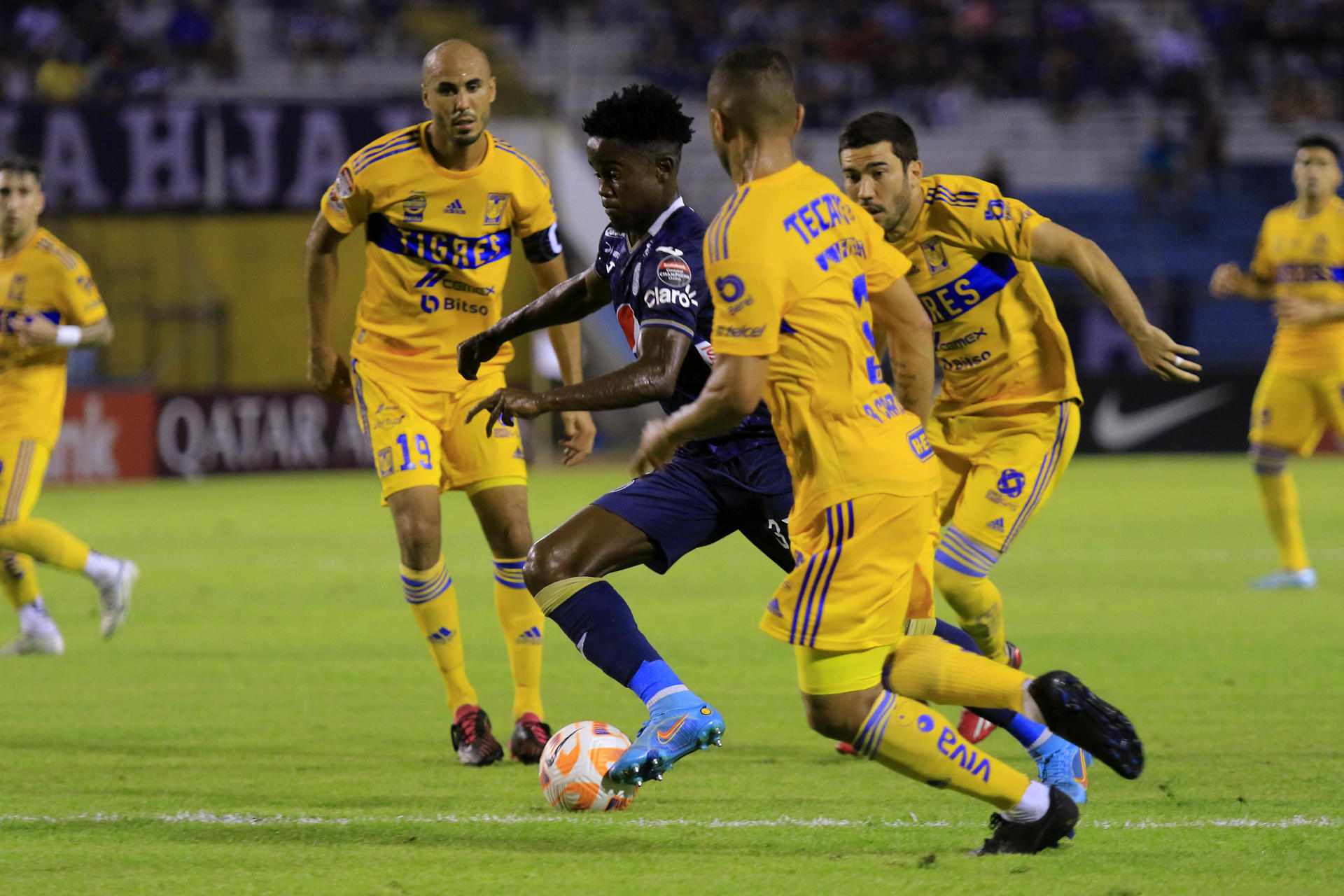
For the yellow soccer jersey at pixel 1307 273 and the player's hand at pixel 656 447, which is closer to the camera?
the player's hand at pixel 656 447

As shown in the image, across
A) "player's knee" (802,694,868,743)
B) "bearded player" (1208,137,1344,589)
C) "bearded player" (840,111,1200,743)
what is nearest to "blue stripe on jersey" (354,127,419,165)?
"bearded player" (840,111,1200,743)

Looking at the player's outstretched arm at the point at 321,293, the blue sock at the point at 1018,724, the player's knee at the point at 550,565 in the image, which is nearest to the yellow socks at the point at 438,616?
the player's outstretched arm at the point at 321,293

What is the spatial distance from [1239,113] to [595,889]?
27585 millimetres

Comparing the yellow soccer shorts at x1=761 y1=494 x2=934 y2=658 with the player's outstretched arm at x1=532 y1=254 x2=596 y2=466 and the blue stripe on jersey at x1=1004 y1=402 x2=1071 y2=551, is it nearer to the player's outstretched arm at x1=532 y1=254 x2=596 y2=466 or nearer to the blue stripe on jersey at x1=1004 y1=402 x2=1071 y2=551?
the blue stripe on jersey at x1=1004 y1=402 x2=1071 y2=551

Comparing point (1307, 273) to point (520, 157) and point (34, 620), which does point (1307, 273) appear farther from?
point (34, 620)

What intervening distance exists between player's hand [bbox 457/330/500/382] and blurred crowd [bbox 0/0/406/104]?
1885 cm

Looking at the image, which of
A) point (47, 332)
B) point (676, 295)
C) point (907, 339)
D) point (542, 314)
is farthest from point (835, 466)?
point (47, 332)

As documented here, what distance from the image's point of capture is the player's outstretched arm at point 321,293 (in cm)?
653

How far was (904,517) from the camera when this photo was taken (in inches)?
173

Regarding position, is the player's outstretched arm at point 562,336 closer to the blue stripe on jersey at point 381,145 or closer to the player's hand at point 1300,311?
the blue stripe on jersey at point 381,145

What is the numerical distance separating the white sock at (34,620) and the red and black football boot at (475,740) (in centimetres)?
371

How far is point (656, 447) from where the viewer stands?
4.27 m

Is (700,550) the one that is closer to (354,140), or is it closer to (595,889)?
(595,889)

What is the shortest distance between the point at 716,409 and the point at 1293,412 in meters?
7.57
